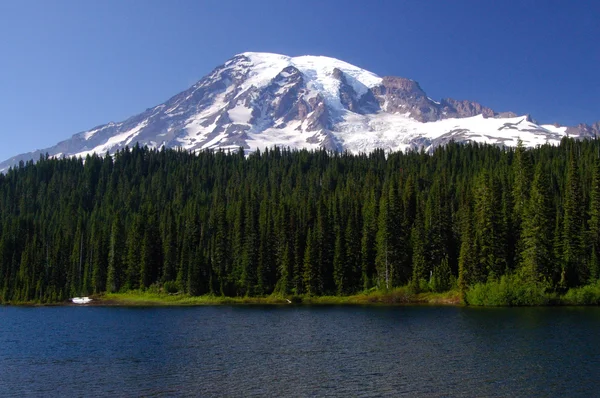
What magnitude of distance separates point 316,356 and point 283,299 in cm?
6601

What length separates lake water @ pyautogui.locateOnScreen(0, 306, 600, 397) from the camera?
37.2 metres

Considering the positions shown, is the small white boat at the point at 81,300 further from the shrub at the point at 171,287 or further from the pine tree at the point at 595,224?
the pine tree at the point at 595,224

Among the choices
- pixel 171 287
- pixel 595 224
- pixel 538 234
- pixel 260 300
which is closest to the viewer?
pixel 538 234

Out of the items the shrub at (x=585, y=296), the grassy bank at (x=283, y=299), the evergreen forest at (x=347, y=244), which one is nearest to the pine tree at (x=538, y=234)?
the evergreen forest at (x=347, y=244)

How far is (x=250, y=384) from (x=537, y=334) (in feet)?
102

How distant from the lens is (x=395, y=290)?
107m

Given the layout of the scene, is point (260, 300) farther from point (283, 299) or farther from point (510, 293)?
point (510, 293)

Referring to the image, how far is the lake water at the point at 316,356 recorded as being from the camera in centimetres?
3716

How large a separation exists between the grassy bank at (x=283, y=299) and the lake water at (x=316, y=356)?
21346mm

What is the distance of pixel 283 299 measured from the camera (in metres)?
113

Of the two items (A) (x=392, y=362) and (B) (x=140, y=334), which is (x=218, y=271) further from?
(A) (x=392, y=362)

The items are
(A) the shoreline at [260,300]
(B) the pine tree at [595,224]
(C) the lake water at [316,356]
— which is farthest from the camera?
(A) the shoreline at [260,300]

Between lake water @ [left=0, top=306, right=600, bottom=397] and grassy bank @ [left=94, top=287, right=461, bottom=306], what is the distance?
70.0 ft

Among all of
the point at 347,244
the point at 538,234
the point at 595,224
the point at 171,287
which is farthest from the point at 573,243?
the point at 171,287
